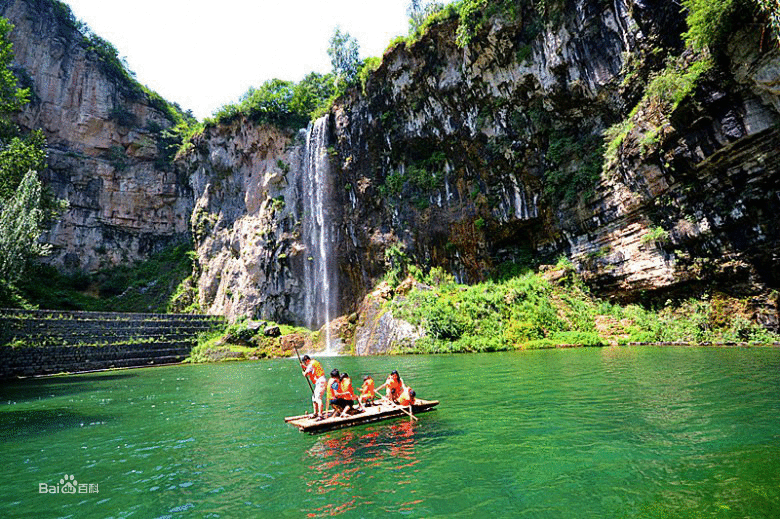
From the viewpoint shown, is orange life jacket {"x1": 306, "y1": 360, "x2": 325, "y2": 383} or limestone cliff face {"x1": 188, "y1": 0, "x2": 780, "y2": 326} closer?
orange life jacket {"x1": 306, "y1": 360, "x2": 325, "y2": 383}

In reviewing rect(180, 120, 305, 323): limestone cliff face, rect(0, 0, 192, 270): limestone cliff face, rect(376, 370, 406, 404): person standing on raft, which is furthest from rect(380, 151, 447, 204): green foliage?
rect(0, 0, 192, 270): limestone cliff face

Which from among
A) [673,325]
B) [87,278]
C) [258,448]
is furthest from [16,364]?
[673,325]

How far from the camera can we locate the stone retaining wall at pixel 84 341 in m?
20.4

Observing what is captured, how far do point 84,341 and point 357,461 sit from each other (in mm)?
24802

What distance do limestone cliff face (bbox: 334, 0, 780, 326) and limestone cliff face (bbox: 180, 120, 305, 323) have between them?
18.1 feet

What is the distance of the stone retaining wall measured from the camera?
20438 mm

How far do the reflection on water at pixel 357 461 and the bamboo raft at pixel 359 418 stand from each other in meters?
0.21

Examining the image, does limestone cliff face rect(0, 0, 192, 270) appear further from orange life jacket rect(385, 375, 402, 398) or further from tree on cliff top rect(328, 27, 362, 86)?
orange life jacket rect(385, 375, 402, 398)

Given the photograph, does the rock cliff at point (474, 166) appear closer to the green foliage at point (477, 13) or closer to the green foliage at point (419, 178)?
the green foliage at point (419, 178)

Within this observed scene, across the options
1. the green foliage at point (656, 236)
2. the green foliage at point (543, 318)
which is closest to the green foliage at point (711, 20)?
the green foliage at point (656, 236)

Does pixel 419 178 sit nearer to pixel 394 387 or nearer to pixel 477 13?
pixel 477 13

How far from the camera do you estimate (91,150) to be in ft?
144

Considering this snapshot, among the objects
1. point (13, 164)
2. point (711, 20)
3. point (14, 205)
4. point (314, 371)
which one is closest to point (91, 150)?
point (13, 164)

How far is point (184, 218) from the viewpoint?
47.0 meters
